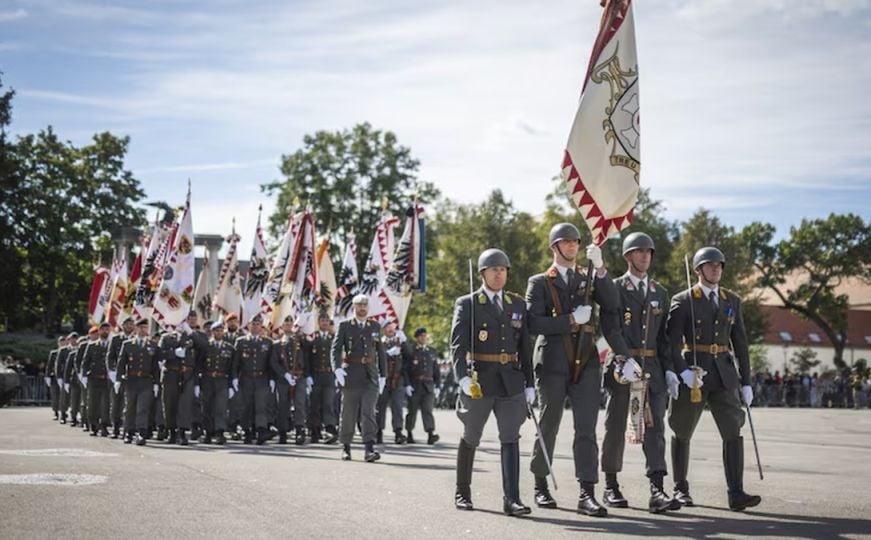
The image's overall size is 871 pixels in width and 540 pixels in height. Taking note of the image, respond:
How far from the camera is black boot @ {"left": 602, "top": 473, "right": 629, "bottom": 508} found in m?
9.81

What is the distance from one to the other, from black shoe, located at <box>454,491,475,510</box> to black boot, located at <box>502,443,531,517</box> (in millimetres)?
293

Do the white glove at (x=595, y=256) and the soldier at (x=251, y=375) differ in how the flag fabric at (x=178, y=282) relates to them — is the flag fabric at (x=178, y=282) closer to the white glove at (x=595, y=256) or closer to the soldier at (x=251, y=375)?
the soldier at (x=251, y=375)

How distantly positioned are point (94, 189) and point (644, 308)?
54.0 m

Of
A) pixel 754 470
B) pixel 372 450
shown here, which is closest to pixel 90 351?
pixel 372 450

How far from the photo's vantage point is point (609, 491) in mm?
9977

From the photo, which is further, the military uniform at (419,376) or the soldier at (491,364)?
the military uniform at (419,376)

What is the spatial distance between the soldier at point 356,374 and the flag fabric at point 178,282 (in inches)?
318

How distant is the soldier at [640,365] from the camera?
978 centimetres

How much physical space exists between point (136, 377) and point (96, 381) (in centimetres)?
346

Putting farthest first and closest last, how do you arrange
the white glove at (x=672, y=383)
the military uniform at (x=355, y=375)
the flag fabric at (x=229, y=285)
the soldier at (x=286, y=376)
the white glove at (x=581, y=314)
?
the flag fabric at (x=229, y=285)
the soldier at (x=286, y=376)
the military uniform at (x=355, y=375)
the white glove at (x=672, y=383)
the white glove at (x=581, y=314)

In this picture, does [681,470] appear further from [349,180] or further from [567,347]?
[349,180]

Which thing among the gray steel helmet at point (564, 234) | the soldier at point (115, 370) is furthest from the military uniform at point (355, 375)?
the soldier at point (115, 370)

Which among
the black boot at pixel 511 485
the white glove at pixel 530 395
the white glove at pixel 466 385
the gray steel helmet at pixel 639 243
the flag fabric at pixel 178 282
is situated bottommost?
the black boot at pixel 511 485

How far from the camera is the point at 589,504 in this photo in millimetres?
9102
